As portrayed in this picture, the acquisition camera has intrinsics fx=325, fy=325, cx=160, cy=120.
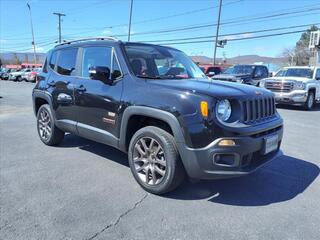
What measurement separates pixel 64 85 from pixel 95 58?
2.83ft

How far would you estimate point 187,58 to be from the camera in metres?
5.59

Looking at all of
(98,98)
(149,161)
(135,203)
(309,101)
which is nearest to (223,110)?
(149,161)

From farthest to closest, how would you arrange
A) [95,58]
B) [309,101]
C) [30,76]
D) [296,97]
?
[30,76] → [309,101] → [296,97] → [95,58]

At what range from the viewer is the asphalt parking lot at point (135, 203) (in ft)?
10.4

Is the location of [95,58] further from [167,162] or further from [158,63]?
[167,162]

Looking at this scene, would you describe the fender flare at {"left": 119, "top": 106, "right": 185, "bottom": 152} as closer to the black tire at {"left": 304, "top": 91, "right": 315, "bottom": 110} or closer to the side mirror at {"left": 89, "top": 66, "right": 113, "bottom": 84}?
the side mirror at {"left": 89, "top": 66, "right": 113, "bottom": 84}

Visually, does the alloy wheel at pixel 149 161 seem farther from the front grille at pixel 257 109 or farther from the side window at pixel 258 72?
the side window at pixel 258 72

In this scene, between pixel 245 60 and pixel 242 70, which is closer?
pixel 242 70

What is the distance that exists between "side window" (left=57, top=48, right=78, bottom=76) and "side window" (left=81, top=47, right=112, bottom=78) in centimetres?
34

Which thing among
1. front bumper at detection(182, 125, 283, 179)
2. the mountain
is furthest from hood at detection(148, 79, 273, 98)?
the mountain

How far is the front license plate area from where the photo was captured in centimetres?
386

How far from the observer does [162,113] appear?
3.74 m

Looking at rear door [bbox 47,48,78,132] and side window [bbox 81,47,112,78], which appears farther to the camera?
rear door [bbox 47,48,78,132]

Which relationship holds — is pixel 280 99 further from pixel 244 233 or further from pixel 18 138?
pixel 244 233
